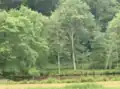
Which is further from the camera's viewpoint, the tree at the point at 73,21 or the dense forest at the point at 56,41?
the tree at the point at 73,21

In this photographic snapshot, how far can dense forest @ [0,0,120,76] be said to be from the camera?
37812 mm

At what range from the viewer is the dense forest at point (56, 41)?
124ft

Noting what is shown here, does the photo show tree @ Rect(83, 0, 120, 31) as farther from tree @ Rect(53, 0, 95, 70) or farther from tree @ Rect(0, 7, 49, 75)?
tree @ Rect(0, 7, 49, 75)

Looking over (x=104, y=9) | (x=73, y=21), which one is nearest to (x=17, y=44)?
(x=73, y=21)

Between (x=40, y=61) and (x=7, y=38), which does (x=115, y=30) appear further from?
(x=7, y=38)

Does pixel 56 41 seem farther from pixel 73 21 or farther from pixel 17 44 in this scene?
pixel 17 44

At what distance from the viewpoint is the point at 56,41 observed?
4594 centimetres

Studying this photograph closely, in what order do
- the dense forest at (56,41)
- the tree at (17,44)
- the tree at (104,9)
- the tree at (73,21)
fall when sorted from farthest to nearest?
the tree at (104,9) < the tree at (73,21) < the dense forest at (56,41) < the tree at (17,44)

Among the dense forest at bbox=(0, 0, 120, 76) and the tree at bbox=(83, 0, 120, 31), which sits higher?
the tree at bbox=(83, 0, 120, 31)

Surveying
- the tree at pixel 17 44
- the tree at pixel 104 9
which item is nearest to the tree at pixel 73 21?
the tree at pixel 17 44

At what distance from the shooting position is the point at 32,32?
40.3 meters

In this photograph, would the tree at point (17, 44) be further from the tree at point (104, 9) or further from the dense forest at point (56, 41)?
the tree at point (104, 9)

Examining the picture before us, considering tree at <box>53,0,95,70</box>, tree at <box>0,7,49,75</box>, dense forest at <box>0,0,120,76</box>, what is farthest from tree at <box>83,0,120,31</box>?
tree at <box>0,7,49,75</box>

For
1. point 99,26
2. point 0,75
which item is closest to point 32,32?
point 0,75
